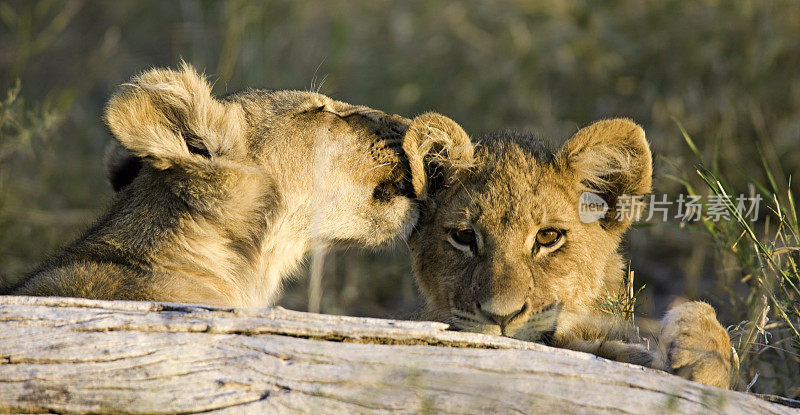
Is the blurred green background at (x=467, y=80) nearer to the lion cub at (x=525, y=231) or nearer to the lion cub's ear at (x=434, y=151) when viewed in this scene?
the lion cub at (x=525, y=231)

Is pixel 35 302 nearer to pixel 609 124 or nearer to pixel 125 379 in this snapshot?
pixel 125 379

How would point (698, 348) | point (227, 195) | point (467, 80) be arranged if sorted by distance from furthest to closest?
point (467, 80)
point (227, 195)
point (698, 348)

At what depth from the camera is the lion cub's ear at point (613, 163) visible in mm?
3979

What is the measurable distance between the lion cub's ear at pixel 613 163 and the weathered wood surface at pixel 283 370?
1335mm

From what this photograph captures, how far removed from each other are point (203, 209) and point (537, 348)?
1682mm

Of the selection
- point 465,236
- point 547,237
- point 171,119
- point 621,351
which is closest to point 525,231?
point 547,237

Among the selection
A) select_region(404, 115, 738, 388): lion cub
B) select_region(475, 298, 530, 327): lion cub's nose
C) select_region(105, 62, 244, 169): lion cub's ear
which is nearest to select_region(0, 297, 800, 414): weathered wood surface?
select_region(475, 298, 530, 327): lion cub's nose

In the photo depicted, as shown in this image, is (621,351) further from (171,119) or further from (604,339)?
(171,119)

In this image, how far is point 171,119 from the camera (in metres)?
3.91

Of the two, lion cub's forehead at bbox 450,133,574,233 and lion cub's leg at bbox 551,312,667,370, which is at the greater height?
lion cub's forehead at bbox 450,133,574,233

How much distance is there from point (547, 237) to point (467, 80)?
3885 mm

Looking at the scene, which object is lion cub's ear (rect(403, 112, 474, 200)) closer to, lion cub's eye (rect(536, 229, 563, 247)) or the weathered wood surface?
lion cub's eye (rect(536, 229, 563, 247))

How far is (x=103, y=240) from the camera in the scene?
3.85 metres

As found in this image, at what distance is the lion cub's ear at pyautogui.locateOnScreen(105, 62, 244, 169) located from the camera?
369 cm
